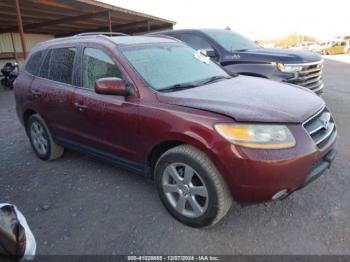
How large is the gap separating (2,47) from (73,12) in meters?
9.09

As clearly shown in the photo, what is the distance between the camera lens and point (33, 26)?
15.5 meters

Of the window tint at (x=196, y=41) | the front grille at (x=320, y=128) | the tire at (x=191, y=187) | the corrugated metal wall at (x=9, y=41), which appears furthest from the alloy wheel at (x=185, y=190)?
the corrugated metal wall at (x=9, y=41)

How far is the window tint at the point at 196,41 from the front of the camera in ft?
20.4

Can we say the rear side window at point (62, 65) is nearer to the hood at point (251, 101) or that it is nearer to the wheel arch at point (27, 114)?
the wheel arch at point (27, 114)

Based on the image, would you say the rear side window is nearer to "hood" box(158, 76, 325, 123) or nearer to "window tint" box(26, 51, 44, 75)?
"window tint" box(26, 51, 44, 75)

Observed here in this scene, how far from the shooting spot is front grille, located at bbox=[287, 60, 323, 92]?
5363 mm

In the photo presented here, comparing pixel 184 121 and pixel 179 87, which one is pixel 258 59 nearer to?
pixel 179 87

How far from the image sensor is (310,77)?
18.4 ft

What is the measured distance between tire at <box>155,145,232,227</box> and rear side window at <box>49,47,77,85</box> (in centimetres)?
175

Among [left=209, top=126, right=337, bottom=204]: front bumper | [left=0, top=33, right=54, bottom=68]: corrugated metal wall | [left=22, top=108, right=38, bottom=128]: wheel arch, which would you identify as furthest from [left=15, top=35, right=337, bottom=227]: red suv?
[left=0, top=33, right=54, bottom=68]: corrugated metal wall

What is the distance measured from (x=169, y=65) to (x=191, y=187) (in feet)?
4.55

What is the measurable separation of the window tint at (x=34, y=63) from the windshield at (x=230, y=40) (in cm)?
352

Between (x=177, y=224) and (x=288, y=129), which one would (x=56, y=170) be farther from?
(x=288, y=129)

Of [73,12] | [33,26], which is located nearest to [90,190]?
[73,12]
